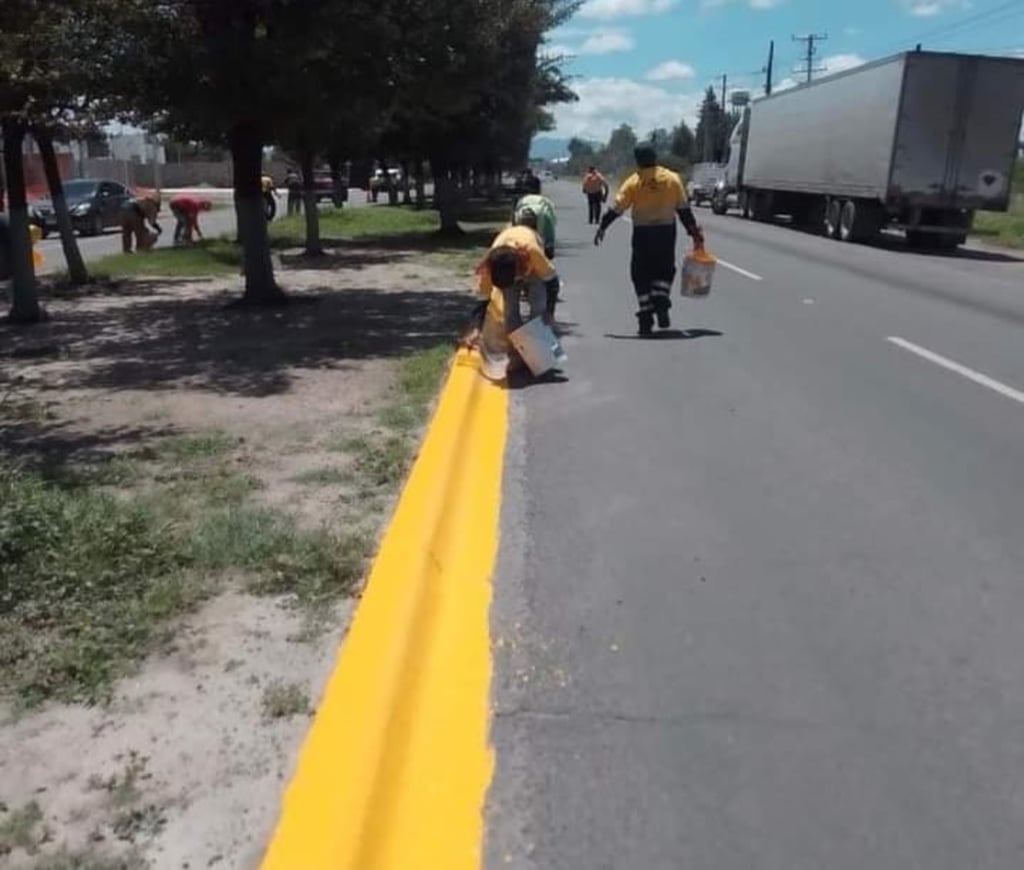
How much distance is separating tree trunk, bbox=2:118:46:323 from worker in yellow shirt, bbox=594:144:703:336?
6381 mm

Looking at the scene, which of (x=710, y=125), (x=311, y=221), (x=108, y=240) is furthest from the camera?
(x=710, y=125)

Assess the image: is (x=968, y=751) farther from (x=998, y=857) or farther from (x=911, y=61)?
(x=911, y=61)

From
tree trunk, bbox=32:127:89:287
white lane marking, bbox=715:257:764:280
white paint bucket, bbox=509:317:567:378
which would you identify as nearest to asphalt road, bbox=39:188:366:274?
tree trunk, bbox=32:127:89:287

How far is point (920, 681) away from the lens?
4.15 meters

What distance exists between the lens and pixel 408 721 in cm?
381

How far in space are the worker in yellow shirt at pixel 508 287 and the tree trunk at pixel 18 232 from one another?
610 cm

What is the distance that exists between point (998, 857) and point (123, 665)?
2.66 m

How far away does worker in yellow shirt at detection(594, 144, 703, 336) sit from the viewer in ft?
37.6

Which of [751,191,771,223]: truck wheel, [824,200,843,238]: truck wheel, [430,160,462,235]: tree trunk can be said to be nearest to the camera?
[430,160,462,235]: tree trunk

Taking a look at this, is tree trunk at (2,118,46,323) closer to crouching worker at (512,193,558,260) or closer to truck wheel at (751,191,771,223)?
crouching worker at (512,193,558,260)

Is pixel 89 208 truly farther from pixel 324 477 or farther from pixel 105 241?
pixel 324 477

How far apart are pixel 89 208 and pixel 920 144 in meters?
22.6

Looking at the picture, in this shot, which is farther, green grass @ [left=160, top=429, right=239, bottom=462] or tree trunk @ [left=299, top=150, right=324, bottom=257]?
tree trunk @ [left=299, top=150, right=324, bottom=257]

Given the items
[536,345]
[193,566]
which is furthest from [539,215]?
[193,566]
